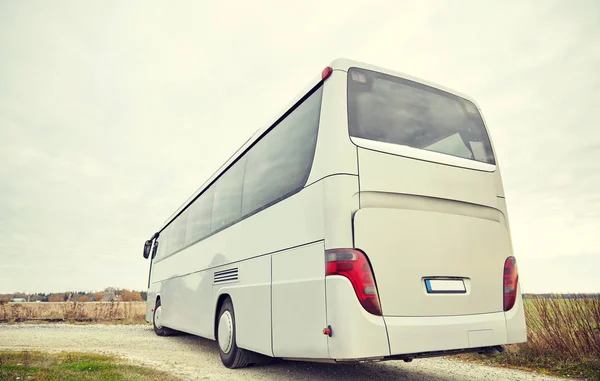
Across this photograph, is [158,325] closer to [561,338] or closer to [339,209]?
[561,338]

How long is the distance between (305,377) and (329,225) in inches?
104

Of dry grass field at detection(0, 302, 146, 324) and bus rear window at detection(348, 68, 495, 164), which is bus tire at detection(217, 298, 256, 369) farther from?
dry grass field at detection(0, 302, 146, 324)

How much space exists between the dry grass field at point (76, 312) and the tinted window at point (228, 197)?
15167mm

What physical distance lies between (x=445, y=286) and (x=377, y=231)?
899 millimetres

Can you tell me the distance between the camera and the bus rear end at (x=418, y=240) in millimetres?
3605

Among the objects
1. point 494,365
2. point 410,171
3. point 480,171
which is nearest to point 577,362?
point 494,365

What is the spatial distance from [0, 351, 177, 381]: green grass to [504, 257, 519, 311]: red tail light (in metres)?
4.00

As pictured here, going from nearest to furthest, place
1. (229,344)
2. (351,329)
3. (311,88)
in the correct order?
1. (351,329)
2. (311,88)
3. (229,344)

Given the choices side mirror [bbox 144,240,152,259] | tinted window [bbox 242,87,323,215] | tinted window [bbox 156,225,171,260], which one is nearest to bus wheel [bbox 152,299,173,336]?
tinted window [bbox 156,225,171,260]

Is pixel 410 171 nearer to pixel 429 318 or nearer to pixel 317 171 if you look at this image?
pixel 317 171

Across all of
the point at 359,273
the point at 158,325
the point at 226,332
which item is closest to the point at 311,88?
the point at 359,273

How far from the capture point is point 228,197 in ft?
22.8

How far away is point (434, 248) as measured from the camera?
4043 millimetres

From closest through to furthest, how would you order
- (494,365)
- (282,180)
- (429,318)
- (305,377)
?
(429,318)
(282,180)
(305,377)
(494,365)
